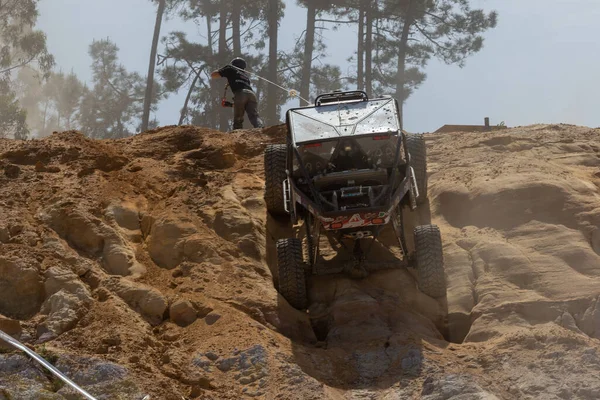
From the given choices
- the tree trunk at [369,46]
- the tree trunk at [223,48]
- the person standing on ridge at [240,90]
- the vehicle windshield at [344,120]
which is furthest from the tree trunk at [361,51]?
the vehicle windshield at [344,120]

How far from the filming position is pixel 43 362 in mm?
7023

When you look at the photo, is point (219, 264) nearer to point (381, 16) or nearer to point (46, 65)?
point (381, 16)

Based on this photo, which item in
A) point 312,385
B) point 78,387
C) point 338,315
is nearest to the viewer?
point 78,387

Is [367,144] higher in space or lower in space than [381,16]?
lower

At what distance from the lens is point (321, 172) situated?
8977mm

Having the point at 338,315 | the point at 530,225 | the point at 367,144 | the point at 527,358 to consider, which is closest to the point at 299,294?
the point at 338,315

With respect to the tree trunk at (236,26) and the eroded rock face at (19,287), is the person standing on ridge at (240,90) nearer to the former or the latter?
the eroded rock face at (19,287)

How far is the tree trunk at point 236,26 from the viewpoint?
25.1m

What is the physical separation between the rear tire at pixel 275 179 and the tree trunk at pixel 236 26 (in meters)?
15.0

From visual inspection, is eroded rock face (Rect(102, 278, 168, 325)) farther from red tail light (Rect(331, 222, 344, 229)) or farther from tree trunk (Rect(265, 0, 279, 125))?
tree trunk (Rect(265, 0, 279, 125))

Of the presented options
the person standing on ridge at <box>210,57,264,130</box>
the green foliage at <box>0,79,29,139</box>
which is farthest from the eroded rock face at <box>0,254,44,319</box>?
the green foliage at <box>0,79,29,139</box>

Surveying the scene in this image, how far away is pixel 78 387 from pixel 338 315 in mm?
2936

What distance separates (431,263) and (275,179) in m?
2.66

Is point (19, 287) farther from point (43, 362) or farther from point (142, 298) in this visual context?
point (43, 362)
